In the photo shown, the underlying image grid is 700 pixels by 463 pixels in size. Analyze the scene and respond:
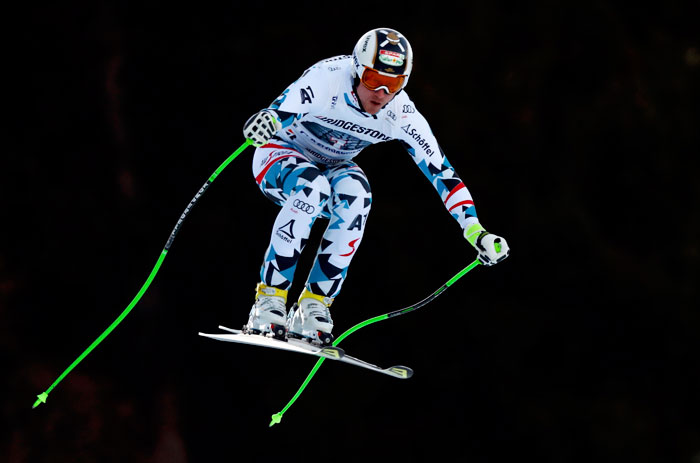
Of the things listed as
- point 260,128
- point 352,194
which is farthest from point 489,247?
point 260,128

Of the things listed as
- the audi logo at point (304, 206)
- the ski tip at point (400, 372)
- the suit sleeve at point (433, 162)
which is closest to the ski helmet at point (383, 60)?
the suit sleeve at point (433, 162)

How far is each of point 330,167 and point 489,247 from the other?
1.25 m

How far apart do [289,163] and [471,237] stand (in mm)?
1344

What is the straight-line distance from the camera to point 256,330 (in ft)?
22.9

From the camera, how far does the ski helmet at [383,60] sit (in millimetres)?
6719

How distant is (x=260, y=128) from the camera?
6602 millimetres

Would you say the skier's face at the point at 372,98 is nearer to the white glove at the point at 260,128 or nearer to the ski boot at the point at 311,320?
the white glove at the point at 260,128

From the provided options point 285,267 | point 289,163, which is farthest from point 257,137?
point 285,267

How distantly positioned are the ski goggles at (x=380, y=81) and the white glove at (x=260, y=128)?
2.23 ft

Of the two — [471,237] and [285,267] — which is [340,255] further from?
[471,237]

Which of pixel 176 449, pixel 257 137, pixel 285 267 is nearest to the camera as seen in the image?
pixel 257 137

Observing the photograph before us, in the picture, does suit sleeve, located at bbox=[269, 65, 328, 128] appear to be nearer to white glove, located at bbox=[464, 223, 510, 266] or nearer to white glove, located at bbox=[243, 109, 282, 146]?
white glove, located at bbox=[243, 109, 282, 146]

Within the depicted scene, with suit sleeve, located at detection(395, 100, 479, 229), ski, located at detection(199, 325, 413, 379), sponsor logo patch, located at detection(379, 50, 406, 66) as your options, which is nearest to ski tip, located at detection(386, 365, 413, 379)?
ski, located at detection(199, 325, 413, 379)

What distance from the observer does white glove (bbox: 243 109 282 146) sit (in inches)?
260
